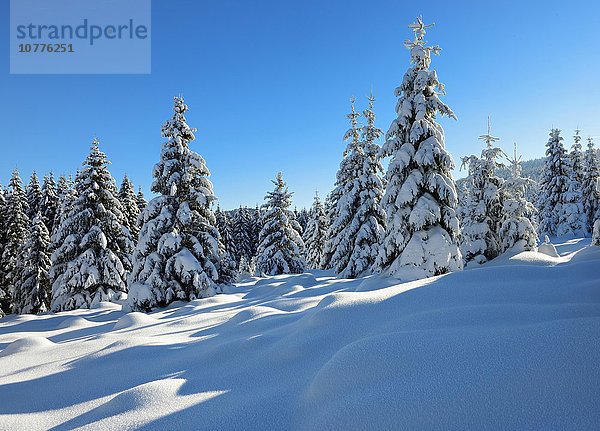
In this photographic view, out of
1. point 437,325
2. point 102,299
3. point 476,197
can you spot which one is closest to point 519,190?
point 476,197

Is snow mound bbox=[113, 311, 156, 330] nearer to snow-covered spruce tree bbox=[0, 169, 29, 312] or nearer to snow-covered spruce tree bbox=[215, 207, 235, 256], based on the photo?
snow-covered spruce tree bbox=[0, 169, 29, 312]

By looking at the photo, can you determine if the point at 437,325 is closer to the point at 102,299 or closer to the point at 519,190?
the point at 519,190

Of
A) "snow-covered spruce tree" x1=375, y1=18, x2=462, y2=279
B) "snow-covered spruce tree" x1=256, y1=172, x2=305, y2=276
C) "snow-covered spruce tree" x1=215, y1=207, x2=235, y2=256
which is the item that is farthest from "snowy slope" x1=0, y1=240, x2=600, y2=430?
"snow-covered spruce tree" x1=215, y1=207, x2=235, y2=256

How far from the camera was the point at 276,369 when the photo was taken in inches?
153

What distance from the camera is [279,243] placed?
93.4 ft

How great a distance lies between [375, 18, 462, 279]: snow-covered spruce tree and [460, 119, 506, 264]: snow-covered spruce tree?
5.49 m

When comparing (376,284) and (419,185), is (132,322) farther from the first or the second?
(419,185)

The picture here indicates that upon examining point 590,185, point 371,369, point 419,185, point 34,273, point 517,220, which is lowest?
point 34,273

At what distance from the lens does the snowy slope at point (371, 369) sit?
2430mm

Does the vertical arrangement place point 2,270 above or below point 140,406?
below

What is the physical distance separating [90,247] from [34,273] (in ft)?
32.7

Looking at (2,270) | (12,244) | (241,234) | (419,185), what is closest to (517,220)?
(419,185)

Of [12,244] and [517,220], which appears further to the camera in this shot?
[12,244]

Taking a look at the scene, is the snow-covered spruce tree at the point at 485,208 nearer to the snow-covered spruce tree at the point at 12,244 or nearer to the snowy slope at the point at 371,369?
the snowy slope at the point at 371,369
